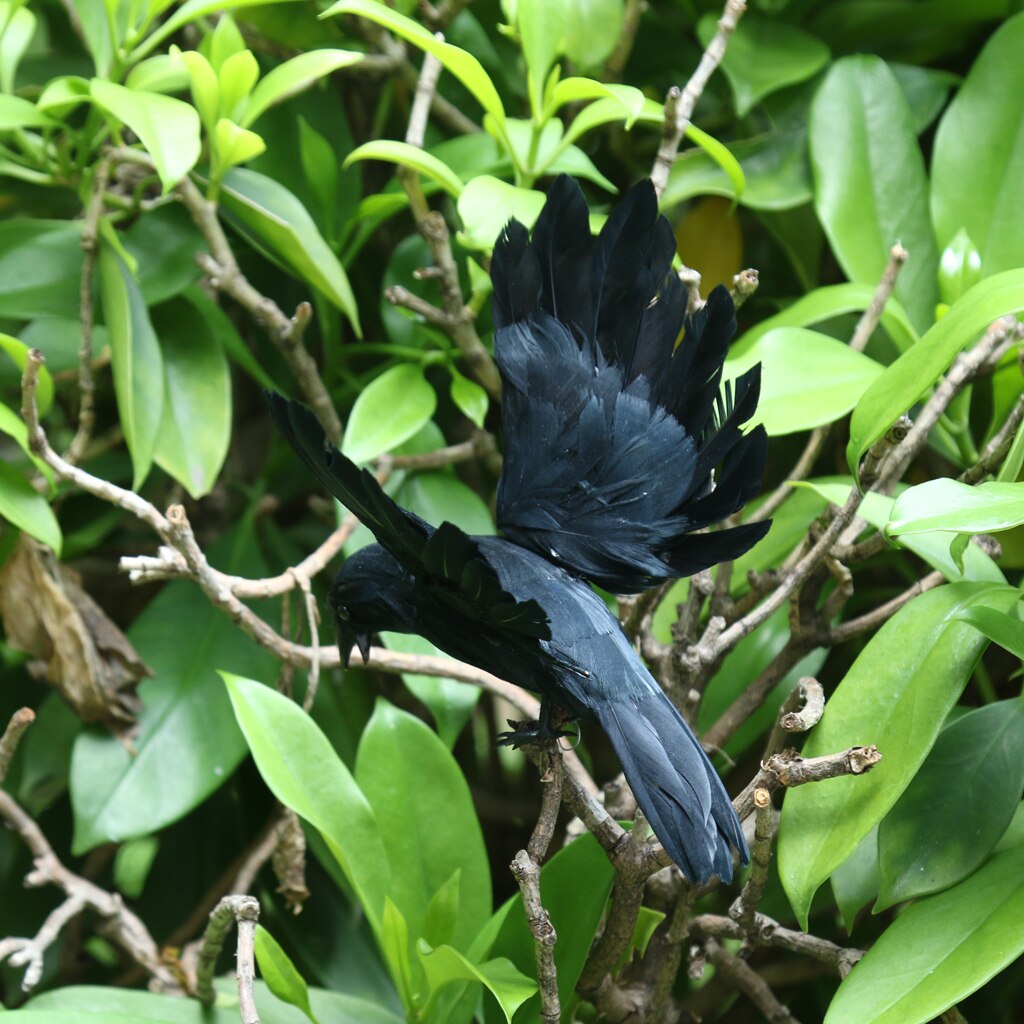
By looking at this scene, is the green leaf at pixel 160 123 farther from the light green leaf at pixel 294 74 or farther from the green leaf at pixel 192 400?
the green leaf at pixel 192 400

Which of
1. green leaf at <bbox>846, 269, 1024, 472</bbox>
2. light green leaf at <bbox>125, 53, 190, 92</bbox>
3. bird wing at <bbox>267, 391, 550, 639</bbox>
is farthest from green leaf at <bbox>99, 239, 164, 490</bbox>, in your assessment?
green leaf at <bbox>846, 269, 1024, 472</bbox>

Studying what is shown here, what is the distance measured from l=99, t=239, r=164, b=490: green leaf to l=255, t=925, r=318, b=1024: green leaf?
0.98ft

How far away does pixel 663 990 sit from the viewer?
622 mm

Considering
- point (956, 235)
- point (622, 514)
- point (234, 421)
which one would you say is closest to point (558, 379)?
point (622, 514)

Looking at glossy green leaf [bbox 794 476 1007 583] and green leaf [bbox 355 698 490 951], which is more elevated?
glossy green leaf [bbox 794 476 1007 583]

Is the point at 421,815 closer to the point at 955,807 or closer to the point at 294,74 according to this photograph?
the point at 955,807

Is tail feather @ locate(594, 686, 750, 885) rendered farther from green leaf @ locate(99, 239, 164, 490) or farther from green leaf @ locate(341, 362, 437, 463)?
green leaf @ locate(99, 239, 164, 490)

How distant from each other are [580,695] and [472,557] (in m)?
0.08

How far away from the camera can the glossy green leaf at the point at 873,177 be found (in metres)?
0.82

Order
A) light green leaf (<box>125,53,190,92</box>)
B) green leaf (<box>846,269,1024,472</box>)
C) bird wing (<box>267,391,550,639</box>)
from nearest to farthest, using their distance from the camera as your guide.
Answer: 1. bird wing (<box>267,391,550,639</box>)
2. green leaf (<box>846,269,1024,472</box>)
3. light green leaf (<box>125,53,190,92</box>)

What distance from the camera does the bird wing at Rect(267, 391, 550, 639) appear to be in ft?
1.37

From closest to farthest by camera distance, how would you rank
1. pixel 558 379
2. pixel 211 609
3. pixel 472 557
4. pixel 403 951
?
pixel 472 557, pixel 558 379, pixel 403 951, pixel 211 609

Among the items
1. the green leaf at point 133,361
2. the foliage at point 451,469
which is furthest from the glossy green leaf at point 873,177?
the green leaf at point 133,361

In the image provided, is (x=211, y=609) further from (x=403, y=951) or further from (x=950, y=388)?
(x=950, y=388)
